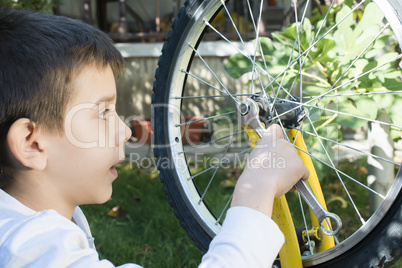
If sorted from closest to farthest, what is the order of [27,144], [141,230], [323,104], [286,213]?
1. [27,144]
2. [286,213]
3. [323,104]
4. [141,230]

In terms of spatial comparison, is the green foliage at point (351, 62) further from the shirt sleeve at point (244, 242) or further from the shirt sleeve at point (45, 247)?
the shirt sleeve at point (45, 247)

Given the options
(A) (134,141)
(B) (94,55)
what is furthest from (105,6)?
(B) (94,55)

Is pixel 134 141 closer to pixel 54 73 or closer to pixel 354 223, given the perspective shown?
pixel 354 223

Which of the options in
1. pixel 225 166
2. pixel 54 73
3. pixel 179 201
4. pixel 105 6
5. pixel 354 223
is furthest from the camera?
pixel 105 6

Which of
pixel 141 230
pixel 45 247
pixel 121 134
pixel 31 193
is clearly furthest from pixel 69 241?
pixel 141 230

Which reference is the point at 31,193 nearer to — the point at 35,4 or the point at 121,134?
the point at 121,134

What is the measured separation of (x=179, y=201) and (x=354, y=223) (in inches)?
36.1

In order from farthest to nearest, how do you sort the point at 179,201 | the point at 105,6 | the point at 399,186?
1. the point at 105,6
2. the point at 179,201
3. the point at 399,186

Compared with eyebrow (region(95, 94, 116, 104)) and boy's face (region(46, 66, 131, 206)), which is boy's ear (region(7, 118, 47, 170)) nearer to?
boy's face (region(46, 66, 131, 206))

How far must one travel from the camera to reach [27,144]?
95cm

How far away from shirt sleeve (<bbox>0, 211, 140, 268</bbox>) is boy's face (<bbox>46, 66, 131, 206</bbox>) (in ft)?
0.50

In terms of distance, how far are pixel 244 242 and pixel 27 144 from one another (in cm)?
50

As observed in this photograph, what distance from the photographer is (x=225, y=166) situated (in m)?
3.16

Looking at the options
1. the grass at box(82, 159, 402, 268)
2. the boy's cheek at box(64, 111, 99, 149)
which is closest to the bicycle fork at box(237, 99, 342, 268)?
the boy's cheek at box(64, 111, 99, 149)
